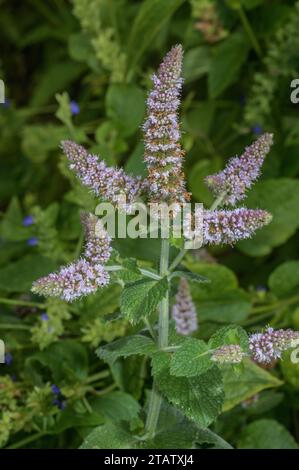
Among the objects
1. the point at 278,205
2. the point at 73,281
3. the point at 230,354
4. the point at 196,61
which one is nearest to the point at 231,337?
the point at 230,354

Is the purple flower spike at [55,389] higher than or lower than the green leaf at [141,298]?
lower

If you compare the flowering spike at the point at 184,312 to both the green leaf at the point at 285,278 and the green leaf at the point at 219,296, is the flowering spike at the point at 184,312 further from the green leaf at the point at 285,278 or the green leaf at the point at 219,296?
Answer: the green leaf at the point at 285,278

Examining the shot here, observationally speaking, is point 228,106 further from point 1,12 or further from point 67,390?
point 67,390

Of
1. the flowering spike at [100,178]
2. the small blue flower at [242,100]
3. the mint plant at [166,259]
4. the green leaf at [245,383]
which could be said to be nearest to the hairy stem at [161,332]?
the mint plant at [166,259]

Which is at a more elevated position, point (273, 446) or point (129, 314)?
point (129, 314)
